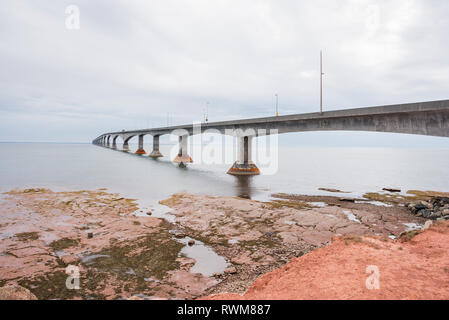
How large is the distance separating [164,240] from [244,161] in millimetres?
36722

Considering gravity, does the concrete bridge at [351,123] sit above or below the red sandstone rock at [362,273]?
above

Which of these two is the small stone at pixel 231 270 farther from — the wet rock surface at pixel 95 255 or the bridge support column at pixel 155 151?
the bridge support column at pixel 155 151

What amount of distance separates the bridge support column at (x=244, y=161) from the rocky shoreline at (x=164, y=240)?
78.6 ft

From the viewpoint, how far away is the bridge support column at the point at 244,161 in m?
48.0

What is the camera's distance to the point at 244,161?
49.2m

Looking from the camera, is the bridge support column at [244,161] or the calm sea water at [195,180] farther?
the bridge support column at [244,161]

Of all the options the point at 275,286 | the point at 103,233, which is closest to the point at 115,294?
the point at 275,286

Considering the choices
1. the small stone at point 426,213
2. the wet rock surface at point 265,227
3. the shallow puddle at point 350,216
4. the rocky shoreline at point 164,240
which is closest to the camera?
the rocky shoreline at point 164,240

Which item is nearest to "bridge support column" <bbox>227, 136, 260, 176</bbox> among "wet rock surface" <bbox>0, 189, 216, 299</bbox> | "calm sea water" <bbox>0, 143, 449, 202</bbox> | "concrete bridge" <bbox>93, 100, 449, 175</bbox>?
"concrete bridge" <bbox>93, 100, 449, 175</bbox>

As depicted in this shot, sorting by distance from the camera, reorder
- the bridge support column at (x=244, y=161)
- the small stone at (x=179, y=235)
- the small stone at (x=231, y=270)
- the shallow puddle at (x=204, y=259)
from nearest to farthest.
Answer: the small stone at (x=231, y=270) < the shallow puddle at (x=204, y=259) < the small stone at (x=179, y=235) < the bridge support column at (x=244, y=161)

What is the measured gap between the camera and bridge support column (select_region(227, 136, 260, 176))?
48.0 metres
